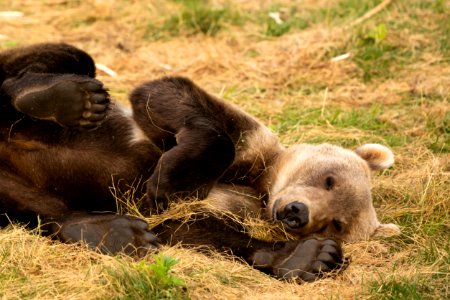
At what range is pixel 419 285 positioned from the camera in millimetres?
5457

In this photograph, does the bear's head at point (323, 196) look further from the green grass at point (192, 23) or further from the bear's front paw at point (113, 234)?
the green grass at point (192, 23)

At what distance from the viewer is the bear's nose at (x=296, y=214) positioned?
641 cm

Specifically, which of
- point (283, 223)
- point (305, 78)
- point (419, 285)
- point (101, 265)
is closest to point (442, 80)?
point (305, 78)

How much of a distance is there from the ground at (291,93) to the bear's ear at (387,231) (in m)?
0.09

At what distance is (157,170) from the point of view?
6.19 m

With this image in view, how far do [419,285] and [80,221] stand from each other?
2.49 m

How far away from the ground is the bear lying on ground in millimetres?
233

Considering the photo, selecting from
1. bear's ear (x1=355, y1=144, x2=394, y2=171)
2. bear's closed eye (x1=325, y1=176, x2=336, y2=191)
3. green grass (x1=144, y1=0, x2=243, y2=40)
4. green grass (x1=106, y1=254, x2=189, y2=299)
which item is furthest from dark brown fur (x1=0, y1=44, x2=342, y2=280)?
green grass (x1=144, y1=0, x2=243, y2=40)

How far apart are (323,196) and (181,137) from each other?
4.17 ft

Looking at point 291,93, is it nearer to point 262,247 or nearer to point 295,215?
point 295,215

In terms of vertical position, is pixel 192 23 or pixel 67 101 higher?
pixel 67 101

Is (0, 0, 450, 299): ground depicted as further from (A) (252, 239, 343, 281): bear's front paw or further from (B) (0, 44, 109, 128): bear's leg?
(B) (0, 44, 109, 128): bear's leg

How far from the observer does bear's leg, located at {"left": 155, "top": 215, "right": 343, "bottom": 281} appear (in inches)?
235

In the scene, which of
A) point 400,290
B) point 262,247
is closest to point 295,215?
point 262,247
